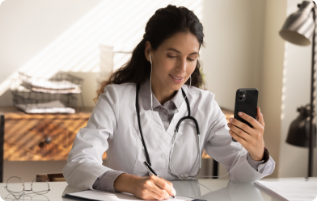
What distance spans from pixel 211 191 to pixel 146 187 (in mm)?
256

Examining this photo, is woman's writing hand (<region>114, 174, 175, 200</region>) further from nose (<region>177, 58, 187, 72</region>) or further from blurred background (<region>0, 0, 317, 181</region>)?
blurred background (<region>0, 0, 317, 181</region>)

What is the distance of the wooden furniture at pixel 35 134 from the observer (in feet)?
7.40

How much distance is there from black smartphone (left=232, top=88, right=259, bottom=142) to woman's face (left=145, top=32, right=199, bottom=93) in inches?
10.3

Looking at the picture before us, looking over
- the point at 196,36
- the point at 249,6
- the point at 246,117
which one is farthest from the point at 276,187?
the point at 249,6

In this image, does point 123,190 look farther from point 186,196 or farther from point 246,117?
point 246,117

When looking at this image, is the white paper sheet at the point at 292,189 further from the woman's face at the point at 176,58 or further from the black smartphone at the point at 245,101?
the woman's face at the point at 176,58

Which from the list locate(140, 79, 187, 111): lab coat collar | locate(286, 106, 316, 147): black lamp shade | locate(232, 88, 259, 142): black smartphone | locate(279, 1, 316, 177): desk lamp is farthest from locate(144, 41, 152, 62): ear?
locate(286, 106, 316, 147): black lamp shade

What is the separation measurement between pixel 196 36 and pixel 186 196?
616 mm

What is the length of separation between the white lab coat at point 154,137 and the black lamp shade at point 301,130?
3.64 feet

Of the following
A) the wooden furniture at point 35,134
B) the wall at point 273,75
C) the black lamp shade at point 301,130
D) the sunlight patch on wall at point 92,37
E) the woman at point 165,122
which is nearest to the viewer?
the woman at point 165,122

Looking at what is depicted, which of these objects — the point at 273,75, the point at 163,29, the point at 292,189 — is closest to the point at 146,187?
the point at 292,189

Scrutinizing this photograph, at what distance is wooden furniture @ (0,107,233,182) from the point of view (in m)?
2.26

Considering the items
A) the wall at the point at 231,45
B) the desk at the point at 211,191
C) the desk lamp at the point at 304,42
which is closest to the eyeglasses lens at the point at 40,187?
the desk at the point at 211,191

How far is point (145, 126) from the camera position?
4.80 ft
